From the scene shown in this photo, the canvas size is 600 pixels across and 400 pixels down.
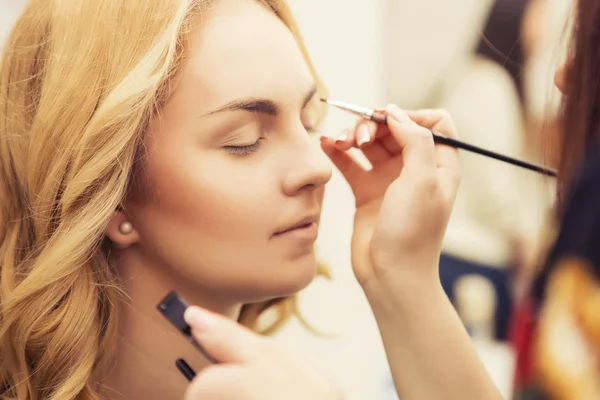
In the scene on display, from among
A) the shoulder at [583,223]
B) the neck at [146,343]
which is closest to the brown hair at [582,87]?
the shoulder at [583,223]

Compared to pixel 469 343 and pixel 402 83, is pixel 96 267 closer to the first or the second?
pixel 469 343

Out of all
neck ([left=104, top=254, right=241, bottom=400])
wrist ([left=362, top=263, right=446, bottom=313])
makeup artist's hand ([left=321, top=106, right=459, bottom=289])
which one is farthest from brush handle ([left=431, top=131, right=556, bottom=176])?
neck ([left=104, top=254, right=241, bottom=400])

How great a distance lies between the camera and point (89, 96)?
0.78m

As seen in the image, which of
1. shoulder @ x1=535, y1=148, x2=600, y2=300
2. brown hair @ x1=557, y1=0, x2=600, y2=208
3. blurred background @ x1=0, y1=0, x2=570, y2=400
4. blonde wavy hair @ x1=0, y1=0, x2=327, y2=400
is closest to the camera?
shoulder @ x1=535, y1=148, x2=600, y2=300

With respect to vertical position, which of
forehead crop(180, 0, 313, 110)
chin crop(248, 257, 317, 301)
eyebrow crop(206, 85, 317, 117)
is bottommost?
chin crop(248, 257, 317, 301)

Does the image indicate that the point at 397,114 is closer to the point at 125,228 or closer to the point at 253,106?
the point at 253,106

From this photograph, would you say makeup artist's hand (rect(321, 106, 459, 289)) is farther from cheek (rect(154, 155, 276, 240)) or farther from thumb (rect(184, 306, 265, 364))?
thumb (rect(184, 306, 265, 364))

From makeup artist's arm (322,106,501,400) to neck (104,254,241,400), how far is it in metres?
0.25

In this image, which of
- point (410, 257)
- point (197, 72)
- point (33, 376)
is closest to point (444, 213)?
point (410, 257)

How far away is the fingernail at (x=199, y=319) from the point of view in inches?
21.7

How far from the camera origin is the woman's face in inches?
30.9

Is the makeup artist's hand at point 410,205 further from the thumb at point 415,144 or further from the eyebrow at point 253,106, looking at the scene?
the eyebrow at point 253,106

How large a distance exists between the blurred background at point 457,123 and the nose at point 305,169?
1.53ft

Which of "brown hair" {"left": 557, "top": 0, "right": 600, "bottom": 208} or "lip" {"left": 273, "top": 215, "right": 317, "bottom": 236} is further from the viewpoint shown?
"lip" {"left": 273, "top": 215, "right": 317, "bottom": 236}
